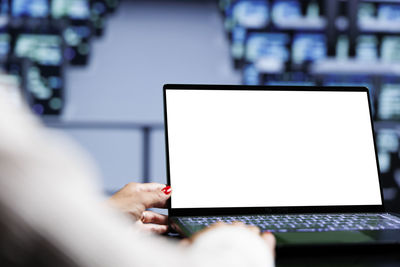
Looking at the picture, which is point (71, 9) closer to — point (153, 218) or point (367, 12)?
point (367, 12)

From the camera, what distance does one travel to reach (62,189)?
270mm

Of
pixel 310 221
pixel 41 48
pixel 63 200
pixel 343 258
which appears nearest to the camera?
pixel 63 200

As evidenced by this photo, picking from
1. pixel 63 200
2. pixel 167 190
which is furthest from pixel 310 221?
pixel 63 200

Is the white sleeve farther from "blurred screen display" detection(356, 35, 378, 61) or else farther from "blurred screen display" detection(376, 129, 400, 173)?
"blurred screen display" detection(356, 35, 378, 61)

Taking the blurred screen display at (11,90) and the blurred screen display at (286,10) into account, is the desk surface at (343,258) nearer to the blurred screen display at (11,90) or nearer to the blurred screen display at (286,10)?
the blurred screen display at (11,90)

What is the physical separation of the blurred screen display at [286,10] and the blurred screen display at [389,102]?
985mm

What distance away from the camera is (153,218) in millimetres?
770

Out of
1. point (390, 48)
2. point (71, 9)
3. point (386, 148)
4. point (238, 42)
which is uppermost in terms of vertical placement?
point (71, 9)

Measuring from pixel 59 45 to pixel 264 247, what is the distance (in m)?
3.33

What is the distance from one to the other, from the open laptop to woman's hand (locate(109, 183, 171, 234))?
0.09ft

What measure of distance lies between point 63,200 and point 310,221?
1.61 ft

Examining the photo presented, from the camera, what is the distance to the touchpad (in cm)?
54

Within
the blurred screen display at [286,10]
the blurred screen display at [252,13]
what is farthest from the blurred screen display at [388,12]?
the blurred screen display at [252,13]

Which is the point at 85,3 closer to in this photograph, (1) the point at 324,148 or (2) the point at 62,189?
(1) the point at 324,148
